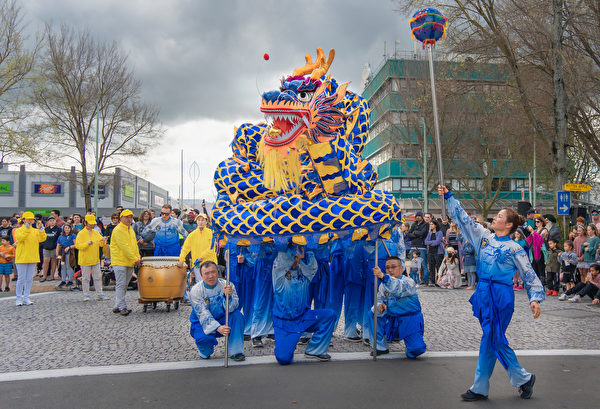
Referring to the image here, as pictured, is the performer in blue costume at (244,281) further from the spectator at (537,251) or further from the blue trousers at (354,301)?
the spectator at (537,251)

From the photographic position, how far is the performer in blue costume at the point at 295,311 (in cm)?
538

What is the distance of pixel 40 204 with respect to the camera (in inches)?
1961

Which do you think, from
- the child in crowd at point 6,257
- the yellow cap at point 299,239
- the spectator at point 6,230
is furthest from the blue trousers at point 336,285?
the spectator at point 6,230

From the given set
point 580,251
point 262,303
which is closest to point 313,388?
point 262,303

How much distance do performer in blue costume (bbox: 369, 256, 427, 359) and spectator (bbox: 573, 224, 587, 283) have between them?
6.66 m

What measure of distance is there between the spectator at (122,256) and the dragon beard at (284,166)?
4.51 m

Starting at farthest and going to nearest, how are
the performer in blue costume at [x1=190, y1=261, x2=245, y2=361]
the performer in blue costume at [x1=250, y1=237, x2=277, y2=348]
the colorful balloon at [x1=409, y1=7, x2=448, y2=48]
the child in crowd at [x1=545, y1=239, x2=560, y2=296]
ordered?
the child in crowd at [x1=545, y1=239, x2=560, y2=296] < the performer in blue costume at [x1=250, y1=237, x2=277, y2=348] < the colorful balloon at [x1=409, y1=7, x2=448, y2=48] < the performer in blue costume at [x1=190, y1=261, x2=245, y2=361]

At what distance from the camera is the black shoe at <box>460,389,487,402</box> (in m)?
4.14

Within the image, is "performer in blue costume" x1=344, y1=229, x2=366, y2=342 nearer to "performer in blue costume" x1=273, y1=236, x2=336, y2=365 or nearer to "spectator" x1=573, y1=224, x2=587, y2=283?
"performer in blue costume" x1=273, y1=236, x2=336, y2=365

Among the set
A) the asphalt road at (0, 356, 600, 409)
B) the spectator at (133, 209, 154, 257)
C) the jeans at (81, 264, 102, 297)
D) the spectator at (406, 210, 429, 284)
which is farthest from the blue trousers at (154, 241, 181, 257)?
the spectator at (406, 210, 429, 284)

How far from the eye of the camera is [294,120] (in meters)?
5.02

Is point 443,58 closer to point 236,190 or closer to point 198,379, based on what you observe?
point 236,190

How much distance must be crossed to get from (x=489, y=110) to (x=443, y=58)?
9.57m

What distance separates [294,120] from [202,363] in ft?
9.05
